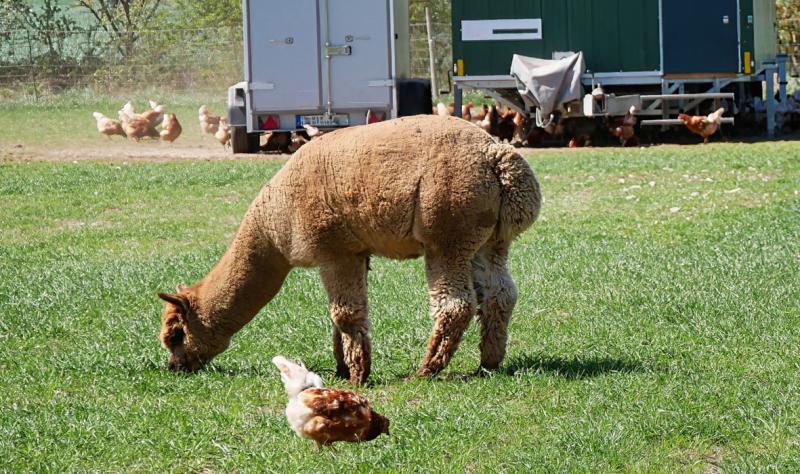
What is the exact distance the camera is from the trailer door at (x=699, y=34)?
2270 cm

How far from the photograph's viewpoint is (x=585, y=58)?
76.0ft

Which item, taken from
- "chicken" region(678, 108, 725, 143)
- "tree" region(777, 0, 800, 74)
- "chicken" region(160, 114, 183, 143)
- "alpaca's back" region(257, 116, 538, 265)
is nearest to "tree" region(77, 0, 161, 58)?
"chicken" region(160, 114, 183, 143)

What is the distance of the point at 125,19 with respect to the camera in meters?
51.0

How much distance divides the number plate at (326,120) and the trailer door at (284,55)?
0.18 m

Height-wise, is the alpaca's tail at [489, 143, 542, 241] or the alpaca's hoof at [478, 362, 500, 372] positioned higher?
the alpaca's tail at [489, 143, 542, 241]

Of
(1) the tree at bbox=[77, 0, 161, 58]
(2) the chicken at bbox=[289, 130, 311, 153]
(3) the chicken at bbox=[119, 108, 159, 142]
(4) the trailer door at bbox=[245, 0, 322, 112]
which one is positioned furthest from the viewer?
(1) the tree at bbox=[77, 0, 161, 58]

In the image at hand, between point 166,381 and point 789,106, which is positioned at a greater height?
point 789,106

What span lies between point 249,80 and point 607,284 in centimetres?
1328

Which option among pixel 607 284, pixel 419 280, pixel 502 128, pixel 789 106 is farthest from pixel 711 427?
pixel 789 106

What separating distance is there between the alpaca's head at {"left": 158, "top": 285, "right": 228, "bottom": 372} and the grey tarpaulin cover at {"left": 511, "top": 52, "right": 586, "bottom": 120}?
1522 cm

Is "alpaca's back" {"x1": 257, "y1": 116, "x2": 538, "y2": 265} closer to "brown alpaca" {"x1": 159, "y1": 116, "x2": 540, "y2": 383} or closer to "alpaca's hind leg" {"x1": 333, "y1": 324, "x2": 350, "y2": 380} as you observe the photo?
"brown alpaca" {"x1": 159, "y1": 116, "x2": 540, "y2": 383}

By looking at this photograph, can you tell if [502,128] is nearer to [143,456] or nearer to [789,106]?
[789,106]

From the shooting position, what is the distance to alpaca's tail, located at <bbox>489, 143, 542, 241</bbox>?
23.5 feet

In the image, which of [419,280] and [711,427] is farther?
[419,280]
